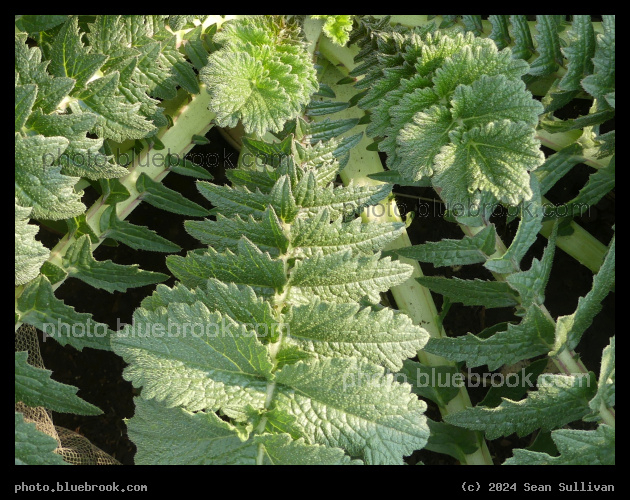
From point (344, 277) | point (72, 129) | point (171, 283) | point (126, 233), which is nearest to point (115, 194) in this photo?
point (126, 233)

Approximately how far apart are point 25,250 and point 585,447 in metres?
0.98

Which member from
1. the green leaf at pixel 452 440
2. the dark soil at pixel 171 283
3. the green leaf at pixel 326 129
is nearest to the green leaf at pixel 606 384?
the green leaf at pixel 452 440

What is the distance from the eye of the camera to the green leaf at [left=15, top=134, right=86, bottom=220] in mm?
1070

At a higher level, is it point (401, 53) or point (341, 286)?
point (401, 53)

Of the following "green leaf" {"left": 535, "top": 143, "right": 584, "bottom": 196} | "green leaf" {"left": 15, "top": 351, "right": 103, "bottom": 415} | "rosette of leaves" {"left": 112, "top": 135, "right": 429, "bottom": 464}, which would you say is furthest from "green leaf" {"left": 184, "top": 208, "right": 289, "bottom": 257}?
"green leaf" {"left": 535, "top": 143, "right": 584, "bottom": 196}

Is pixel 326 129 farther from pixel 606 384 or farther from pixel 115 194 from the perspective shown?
pixel 606 384

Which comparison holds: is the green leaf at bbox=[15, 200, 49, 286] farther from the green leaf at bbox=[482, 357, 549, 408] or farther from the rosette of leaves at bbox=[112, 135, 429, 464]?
the green leaf at bbox=[482, 357, 549, 408]

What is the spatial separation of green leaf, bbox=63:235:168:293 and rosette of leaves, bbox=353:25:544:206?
58 centimetres

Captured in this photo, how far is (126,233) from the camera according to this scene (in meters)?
1.32

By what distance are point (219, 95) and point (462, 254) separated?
0.57 meters

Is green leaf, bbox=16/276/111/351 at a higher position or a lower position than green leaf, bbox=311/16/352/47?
lower

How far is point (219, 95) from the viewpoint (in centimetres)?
118
